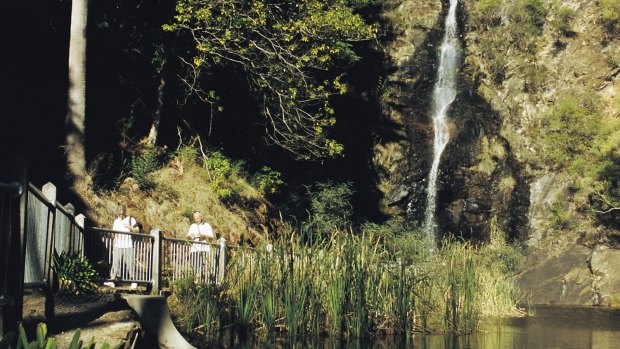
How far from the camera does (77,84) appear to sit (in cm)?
1706

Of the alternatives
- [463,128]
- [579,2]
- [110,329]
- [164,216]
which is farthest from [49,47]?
[579,2]

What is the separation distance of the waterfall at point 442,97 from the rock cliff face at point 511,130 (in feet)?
0.85

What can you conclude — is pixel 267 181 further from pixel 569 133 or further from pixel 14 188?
pixel 14 188

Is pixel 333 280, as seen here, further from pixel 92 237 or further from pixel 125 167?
pixel 125 167

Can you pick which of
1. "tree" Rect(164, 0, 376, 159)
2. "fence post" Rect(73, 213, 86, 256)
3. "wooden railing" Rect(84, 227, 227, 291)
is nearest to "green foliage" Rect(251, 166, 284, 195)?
"tree" Rect(164, 0, 376, 159)

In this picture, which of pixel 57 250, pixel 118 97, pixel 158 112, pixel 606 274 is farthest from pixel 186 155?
pixel 606 274

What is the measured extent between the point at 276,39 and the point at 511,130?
16.9 m

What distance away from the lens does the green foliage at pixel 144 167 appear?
20453 millimetres

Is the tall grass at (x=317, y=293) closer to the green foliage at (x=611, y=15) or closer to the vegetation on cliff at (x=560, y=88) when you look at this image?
the vegetation on cliff at (x=560, y=88)

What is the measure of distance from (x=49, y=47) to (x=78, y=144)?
437 centimetres

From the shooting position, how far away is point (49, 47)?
20422 millimetres

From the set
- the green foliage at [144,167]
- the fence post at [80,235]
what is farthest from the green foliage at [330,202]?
the fence post at [80,235]

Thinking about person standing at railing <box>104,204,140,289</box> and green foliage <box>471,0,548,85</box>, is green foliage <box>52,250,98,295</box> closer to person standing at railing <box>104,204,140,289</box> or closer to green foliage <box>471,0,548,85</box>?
person standing at railing <box>104,204,140,289</box>

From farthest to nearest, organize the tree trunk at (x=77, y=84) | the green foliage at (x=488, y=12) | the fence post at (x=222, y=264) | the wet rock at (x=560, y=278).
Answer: the green foliage at (x=488, y=12) → the wet rock at (x=560, y=278) → the tree trunk at (x=77, y=84) → the fence post at (x=222, y=264)
